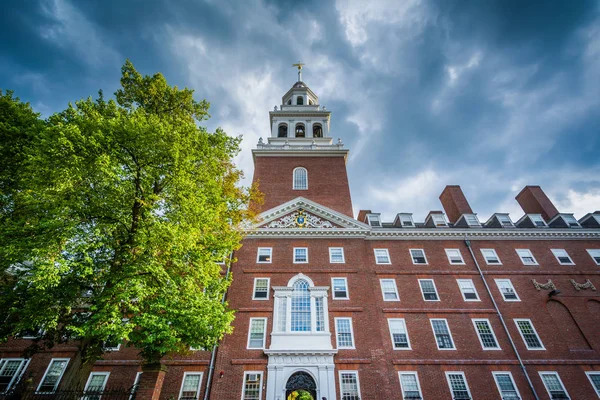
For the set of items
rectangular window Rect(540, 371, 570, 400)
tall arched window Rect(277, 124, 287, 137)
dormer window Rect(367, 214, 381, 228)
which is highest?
tall arched window Rect(277, 124, 287, 137)

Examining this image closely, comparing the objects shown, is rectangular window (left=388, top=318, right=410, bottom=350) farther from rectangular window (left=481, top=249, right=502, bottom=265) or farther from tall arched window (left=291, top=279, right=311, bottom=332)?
rectangular window (left=481, top=249, right=502, bottom=265)

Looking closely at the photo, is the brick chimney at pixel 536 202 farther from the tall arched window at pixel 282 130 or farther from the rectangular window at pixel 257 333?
the rectangular window at pixel 257 333

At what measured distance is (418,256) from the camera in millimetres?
24547

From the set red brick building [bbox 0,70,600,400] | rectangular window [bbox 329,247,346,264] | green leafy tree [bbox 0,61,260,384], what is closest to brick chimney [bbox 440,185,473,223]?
red brick building [bbox 0,70,600,400]

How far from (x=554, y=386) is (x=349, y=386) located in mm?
13525

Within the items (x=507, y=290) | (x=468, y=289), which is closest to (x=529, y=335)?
(x=507, y=290)

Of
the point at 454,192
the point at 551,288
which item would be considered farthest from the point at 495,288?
the point at 454,192

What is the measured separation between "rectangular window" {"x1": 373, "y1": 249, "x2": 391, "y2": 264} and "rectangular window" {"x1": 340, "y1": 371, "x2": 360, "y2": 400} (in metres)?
8.89

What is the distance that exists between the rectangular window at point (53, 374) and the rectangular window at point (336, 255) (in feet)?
66.0

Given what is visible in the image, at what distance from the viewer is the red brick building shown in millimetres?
18500

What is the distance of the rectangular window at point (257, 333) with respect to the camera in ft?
64.5

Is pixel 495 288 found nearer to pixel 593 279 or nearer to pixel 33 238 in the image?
pixel 593 279

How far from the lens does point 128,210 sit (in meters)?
13.2

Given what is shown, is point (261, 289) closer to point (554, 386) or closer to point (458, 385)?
point (458, 385)
